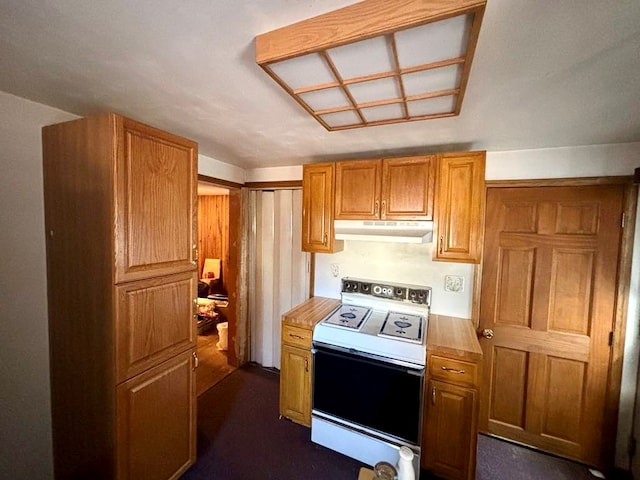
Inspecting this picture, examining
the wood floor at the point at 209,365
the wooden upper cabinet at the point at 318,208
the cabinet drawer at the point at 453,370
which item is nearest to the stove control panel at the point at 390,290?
the wooden upper cabinet at the point at 318,208

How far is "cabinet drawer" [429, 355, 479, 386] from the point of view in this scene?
1.61 meters

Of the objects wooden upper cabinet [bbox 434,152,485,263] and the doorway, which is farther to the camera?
the doorway

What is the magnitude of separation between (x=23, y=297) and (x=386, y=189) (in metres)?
2.36

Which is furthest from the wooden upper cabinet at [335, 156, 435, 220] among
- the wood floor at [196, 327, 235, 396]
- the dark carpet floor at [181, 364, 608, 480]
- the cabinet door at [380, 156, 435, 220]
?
the wood floor at [196, 327, 235, 396]

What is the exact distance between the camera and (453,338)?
1803mm

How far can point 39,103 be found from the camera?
145 cm

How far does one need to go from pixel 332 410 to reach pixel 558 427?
170 cm

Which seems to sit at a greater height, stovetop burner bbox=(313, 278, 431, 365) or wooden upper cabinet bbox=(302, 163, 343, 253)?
wooden upper cabinet bbox=(302, 163, 343, 253)

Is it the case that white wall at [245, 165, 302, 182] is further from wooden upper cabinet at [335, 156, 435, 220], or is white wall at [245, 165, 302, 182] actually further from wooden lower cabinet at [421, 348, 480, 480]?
wooden lower cabinet at [421, 348, 480, 480]

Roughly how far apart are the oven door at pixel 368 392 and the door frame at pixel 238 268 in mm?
1348

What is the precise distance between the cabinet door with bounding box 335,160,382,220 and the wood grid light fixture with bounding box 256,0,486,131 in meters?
0.77

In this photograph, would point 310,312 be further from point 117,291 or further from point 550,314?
point 550,314

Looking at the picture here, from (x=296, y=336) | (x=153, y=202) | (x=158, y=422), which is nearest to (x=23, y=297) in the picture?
(x=153, y=202)

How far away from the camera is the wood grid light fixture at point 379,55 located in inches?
28.8
